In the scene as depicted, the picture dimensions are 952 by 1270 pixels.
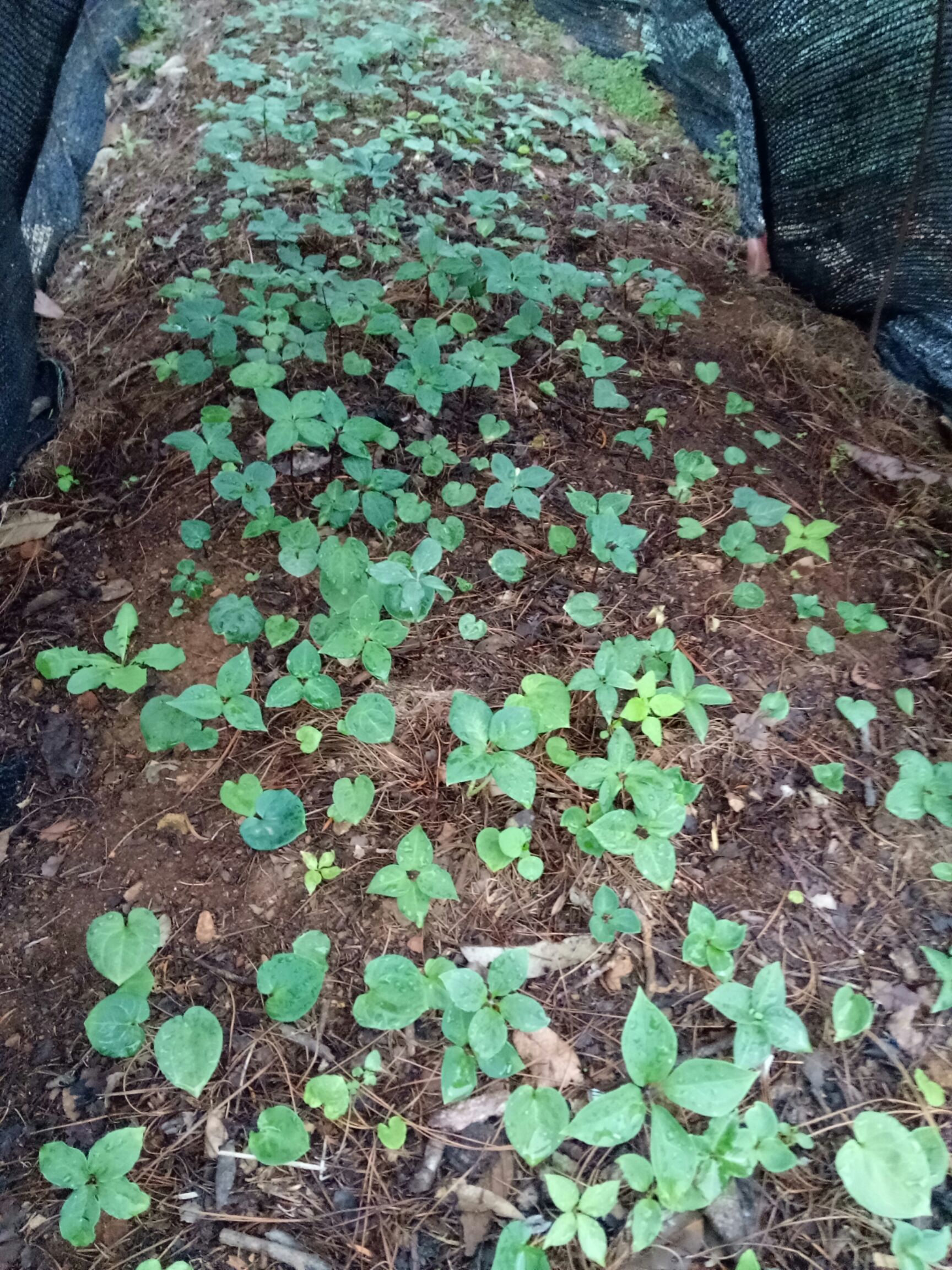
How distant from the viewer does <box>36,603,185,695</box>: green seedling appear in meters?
1.61

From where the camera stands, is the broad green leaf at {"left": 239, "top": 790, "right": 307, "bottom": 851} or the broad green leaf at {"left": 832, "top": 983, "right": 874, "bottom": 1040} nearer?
the broad green leaf at {"left": 832, "top": 983, "right": 874, "bottom": 1040}

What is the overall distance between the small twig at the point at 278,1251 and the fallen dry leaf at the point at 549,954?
0.48 meters

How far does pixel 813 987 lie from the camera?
4.35 feet

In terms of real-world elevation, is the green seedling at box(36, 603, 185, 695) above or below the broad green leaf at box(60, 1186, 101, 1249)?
above

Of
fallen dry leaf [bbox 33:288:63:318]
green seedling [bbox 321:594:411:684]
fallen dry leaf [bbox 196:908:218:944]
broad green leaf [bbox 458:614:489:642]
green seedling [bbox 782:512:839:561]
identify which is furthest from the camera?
fallen dry leaf [bbox 33:288:63:318]

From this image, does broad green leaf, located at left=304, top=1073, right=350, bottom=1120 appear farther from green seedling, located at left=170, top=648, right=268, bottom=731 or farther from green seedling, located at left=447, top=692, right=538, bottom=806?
green seedling, located at left=170, top=648, right=268, bottom=731

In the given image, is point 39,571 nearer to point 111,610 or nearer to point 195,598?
point 111,610

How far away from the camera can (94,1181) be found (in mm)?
1140

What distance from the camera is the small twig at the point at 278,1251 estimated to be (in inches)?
43.5

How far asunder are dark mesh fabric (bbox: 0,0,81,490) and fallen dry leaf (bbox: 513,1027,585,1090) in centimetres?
199

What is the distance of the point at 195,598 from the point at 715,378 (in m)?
1.66

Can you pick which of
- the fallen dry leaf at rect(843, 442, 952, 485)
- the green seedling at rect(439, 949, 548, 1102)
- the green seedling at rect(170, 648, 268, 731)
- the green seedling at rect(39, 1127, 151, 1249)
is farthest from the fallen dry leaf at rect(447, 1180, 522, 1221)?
the fallen dry leaf at rect(843, 442, 952, 485)

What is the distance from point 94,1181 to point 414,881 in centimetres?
65

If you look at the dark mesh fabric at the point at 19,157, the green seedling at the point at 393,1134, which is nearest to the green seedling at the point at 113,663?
the dark mesh fabric at the point at 19,157
